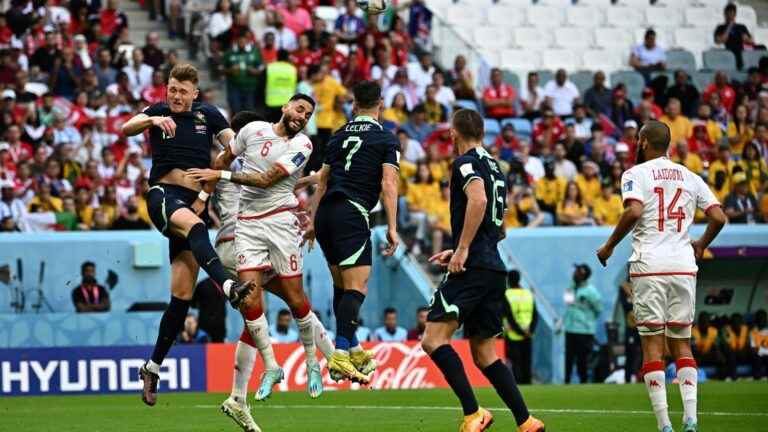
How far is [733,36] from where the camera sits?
33.2 m

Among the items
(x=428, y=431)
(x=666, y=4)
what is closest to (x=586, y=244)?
(x=666, y=4)

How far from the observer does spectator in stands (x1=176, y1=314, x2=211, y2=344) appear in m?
22.3

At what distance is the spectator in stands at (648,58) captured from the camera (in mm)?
32094

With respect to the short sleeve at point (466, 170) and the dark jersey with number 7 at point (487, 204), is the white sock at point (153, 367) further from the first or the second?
the short sleeve at point (466, 170)

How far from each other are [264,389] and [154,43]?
1524 cm

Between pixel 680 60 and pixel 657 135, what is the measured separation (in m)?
A: 21.9

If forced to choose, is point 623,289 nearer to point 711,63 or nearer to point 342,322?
point 711,63

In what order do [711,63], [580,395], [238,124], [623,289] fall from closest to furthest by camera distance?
[238,124] → [580,395] → [623,289] → [711,63]

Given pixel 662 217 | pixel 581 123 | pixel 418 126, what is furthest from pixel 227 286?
pixel 581 123

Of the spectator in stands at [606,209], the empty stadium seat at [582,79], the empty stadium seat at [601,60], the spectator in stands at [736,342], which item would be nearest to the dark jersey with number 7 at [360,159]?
the spectator in stands at [736,342]

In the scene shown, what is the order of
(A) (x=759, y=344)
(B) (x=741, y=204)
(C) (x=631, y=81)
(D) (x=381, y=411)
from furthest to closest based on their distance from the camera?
(C) (x=631, y=81) → (B) (x=741, y=204) → (A) (x=759, y=344) → (D) (x=381, y=411)

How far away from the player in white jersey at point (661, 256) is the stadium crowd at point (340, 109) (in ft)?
42.5

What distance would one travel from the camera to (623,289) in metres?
25.2

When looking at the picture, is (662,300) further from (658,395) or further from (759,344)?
(759,344)
